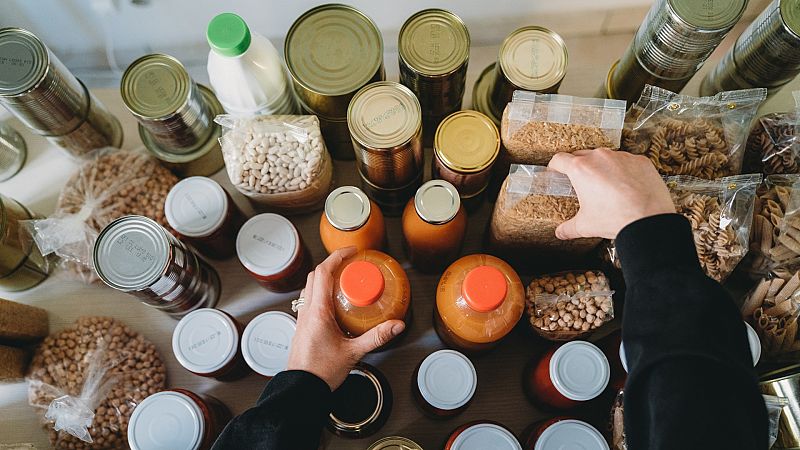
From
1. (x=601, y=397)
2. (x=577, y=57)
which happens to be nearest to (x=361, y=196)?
(x=601, y=397)

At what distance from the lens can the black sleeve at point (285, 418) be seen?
67 cm

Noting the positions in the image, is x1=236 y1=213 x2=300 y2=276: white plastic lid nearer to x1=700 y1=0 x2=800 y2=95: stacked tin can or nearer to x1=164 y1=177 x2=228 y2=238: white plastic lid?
x1=164 y1=177 x2=228 y2=238: white plastic lid

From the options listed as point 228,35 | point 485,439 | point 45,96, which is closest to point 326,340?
Answer: point 485,439

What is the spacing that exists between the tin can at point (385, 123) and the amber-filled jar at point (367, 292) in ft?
0.54

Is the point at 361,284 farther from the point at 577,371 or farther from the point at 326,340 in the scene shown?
the point at 577,371

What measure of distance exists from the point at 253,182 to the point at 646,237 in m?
0.63

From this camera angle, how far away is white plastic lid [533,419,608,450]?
830 millimetres

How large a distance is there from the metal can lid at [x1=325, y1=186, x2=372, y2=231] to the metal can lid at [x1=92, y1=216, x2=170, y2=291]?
277 millimetres

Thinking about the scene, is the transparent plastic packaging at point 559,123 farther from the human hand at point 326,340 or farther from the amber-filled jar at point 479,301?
the human hand at point 326,340

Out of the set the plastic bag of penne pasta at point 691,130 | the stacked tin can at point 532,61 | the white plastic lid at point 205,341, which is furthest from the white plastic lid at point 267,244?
the plastic bag of penne pasta at point 691,130

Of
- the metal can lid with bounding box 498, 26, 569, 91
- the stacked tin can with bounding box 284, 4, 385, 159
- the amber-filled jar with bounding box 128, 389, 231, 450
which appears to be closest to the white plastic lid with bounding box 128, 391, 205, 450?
the amber-filled jar with bounding box 128, 389, 231, 450

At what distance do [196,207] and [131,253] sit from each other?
14 centimetres

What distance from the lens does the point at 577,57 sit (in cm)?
122

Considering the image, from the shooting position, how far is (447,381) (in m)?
0.86
